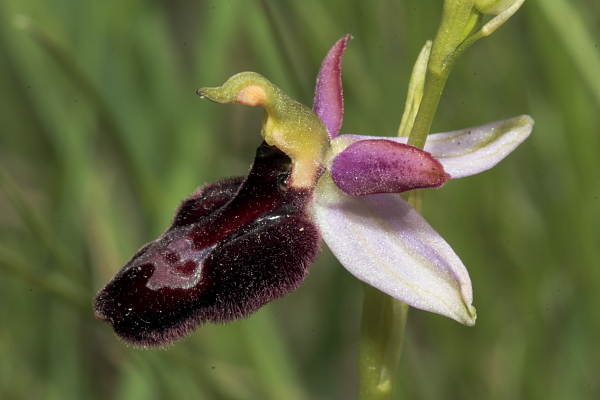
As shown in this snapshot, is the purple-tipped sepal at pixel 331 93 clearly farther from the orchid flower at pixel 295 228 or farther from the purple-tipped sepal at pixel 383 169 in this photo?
the purple-tipped sepal at pixel 383 169


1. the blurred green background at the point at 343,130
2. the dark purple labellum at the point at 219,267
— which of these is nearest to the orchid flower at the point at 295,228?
the dark purple labellum at the point at 219,267

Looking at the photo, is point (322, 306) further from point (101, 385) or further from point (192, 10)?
point (192, 10)

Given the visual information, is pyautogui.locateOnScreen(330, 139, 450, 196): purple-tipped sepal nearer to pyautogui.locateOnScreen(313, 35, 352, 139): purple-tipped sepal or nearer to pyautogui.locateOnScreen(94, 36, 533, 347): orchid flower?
pyautogui.locateOnScreen(94, 36, 533, 347): orchid flower

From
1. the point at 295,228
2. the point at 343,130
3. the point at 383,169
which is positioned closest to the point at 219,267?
the point at 295,228

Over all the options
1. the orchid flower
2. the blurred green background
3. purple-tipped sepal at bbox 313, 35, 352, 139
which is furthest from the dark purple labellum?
the blurred green background

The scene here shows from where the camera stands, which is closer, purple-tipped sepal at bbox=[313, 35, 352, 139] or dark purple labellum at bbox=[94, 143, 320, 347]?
dark purple labellum at bbox=[94, 143, 320, 347]

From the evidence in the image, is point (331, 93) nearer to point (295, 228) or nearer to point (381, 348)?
point (295, 228)

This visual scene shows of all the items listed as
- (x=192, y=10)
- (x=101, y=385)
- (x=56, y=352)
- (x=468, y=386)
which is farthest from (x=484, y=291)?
(x=192, y=10)
